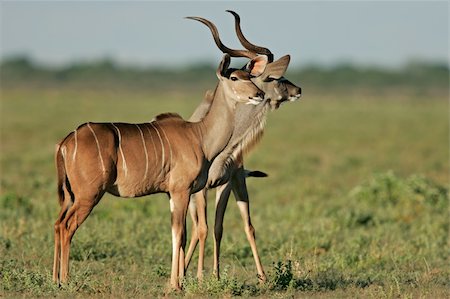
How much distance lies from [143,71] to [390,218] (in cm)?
11230

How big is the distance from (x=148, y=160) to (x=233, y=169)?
5.13 feet

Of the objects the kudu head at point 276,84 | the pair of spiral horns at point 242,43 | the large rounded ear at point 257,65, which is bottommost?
the kudu head at point 276,84

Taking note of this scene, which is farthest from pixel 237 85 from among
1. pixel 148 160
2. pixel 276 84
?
pixel 276 84

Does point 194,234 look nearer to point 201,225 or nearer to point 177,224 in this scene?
point 201,225

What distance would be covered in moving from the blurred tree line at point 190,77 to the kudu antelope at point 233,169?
89313 millimetres

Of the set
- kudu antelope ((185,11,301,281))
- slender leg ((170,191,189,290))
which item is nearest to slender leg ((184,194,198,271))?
kudu antelope ((185,11,301,281))

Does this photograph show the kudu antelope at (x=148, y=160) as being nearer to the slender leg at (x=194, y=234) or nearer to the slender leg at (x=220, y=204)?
the slender leg at (x=220, y=204)

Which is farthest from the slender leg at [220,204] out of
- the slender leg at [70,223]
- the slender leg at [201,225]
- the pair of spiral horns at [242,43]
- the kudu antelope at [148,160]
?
the slender leg at [70,223]

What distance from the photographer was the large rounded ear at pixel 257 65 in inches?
360

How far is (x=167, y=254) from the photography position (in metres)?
10.9

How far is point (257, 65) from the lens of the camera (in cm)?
923

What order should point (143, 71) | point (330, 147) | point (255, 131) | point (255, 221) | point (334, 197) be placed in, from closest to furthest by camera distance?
point (255, 131) → point (255, 221) → point (334, 197) → point (330, 147) → point (143, 71)

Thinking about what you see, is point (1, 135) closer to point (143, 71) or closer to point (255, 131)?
point (255, 131)

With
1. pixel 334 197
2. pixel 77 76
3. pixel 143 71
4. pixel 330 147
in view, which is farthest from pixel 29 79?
pixel 334 197
